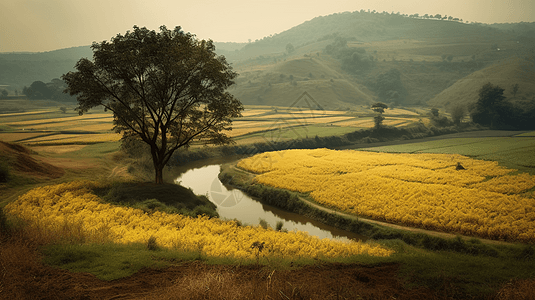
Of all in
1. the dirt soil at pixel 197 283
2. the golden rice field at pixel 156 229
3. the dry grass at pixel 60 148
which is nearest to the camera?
the dirt soil at pixel 197 283

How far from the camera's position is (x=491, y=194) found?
21766mm

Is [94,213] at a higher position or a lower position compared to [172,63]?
lower

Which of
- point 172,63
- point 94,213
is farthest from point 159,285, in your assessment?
point 172,63

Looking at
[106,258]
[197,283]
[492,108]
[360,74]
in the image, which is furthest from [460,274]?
[360,74]

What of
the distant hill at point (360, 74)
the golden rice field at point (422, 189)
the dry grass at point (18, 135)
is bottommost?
the golden rice field at point (422, 189)

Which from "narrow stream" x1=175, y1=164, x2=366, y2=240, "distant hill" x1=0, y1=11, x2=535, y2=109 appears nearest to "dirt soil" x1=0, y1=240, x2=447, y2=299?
"narrow stream" x1=175, y1=164, x2=366, y2=240

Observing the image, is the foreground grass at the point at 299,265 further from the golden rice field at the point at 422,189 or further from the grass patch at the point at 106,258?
the golden rice field at the point at 422,189

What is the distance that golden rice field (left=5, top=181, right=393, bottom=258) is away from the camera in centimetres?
1223

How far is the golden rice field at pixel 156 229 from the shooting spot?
1223 centimetres

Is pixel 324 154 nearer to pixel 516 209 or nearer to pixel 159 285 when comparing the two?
pixel 516 209

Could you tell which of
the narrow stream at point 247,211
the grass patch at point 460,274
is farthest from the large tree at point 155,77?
the grass patch at point 460,274

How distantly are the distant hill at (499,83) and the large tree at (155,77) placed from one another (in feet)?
355

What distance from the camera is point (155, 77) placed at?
21000 millimetres

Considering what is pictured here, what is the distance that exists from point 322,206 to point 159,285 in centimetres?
1808
